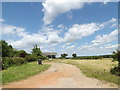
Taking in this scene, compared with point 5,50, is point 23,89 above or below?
below

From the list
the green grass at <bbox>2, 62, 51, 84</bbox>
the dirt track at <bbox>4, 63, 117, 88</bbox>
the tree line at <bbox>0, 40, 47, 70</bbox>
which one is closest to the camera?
the dirt track at <bbox>4, 63, 117, 88</bbox>

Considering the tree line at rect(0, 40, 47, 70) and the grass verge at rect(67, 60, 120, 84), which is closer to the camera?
the grass verge at rect(67, 60, 120, 84)

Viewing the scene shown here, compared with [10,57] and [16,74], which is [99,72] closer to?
[16,74]

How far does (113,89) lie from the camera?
303 inches

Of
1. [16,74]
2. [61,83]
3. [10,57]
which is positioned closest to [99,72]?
[61,83]

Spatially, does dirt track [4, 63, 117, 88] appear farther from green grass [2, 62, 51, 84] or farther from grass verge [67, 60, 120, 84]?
green grass [2, 62, 51, 84]

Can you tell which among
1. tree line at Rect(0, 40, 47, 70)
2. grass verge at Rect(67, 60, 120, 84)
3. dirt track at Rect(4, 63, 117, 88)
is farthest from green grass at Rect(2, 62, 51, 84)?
grass verge at Rect(67, 60, 120, 84)

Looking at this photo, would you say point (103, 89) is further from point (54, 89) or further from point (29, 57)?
point (29, 57)

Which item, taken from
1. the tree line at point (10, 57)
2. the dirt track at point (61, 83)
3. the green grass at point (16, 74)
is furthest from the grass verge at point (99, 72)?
the tree line at point (10, 57)

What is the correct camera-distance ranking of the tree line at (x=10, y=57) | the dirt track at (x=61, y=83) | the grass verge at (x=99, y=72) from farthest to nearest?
the tree line at (x=10, y=57) → the grass verge at (x=99, y=72) → the dirt track at (x=61, y=83)

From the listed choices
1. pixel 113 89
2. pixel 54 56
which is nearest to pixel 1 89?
pixel 113 89

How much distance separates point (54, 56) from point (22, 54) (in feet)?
115

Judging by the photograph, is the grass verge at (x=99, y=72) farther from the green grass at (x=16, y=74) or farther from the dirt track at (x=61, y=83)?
the green grass at (x=16, y=74)

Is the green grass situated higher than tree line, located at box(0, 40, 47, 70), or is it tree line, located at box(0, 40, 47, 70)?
tree line, located at box(0, 40, 47, 70)
